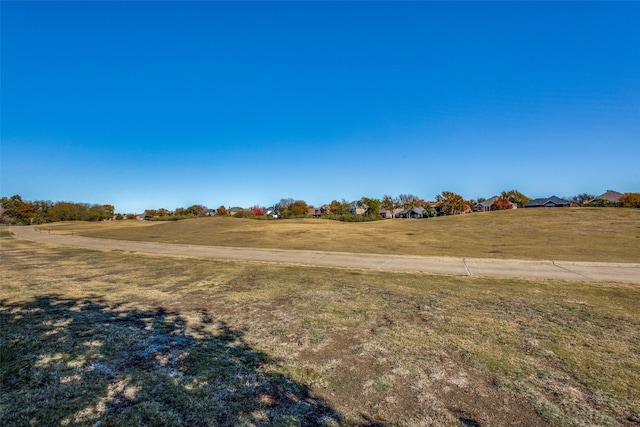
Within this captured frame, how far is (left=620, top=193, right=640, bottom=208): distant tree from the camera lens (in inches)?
1882

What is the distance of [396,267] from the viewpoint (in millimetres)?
13180

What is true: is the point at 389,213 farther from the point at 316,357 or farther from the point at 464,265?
the point at 316,357

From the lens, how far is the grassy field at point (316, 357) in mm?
3295

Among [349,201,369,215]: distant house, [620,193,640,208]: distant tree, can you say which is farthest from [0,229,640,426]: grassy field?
[349,201,369,215]: distant house

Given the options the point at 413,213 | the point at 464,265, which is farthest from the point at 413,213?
the point at 464,265

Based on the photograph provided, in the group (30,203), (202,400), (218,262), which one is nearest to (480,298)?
(202,400)

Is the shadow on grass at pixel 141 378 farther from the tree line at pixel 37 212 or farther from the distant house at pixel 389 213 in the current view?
the distant house at pixel 389 213

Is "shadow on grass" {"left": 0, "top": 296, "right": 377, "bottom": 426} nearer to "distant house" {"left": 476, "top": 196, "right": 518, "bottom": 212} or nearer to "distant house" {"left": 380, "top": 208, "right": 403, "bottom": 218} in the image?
"distant house" {"left": 476, "top": 196, "right": 518, "bottom": 212}

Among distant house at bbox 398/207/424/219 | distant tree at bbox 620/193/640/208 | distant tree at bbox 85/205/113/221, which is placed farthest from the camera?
distant house at bbox 398/207/424/219

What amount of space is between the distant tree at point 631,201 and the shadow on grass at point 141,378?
6667 centimetres

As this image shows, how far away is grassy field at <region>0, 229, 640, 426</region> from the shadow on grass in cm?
2

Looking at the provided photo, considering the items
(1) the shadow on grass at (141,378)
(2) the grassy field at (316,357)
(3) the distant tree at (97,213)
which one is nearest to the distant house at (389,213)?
(3) the distant tree at (97,213)

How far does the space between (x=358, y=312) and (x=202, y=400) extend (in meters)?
3.96

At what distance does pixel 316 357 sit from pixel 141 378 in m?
2.34
